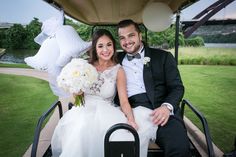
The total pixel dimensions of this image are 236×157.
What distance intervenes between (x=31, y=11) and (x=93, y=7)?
542cm

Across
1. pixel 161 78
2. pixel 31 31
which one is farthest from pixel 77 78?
pixel 31 31

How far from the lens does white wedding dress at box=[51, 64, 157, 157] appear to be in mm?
2025

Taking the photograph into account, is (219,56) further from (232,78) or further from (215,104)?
(215,104)

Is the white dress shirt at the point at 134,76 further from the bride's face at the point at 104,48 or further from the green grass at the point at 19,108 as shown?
the green grass at the point at 19,108

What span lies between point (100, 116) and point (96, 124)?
76 mm

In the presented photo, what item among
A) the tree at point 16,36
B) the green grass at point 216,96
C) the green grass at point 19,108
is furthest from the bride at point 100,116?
the tree at point 16,36

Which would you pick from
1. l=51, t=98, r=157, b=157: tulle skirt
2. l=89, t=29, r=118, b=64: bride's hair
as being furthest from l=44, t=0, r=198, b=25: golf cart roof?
l=51, t=98, r=157, b=157: tulle skirt

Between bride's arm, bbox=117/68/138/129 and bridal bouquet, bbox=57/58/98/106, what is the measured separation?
10.8 inches

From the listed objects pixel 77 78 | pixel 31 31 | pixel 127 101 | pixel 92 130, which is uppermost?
pixel 31 31

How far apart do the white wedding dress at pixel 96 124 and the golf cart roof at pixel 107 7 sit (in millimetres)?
679

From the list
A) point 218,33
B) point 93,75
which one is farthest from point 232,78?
point 93,75

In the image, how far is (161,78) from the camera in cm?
257

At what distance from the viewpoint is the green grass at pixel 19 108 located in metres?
3.93

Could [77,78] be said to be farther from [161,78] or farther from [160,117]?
[161,78]
